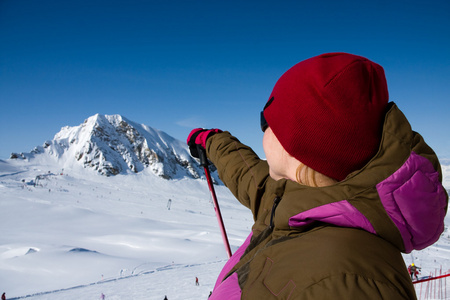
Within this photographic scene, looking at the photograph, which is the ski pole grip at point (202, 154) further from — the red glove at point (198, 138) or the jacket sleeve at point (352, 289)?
the jacket sleeve at point (352, 289)

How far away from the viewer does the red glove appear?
8.46 ft

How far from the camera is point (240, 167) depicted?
87.4 inches

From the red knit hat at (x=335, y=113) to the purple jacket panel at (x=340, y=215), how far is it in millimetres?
242

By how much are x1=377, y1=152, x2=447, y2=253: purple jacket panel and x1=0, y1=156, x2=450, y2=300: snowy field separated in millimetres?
14266

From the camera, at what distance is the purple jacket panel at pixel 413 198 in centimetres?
84

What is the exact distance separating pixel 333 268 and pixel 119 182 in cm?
6752

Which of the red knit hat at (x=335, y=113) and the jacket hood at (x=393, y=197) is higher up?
the red knit hat at (x=335, y=113)

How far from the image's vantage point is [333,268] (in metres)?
0.74

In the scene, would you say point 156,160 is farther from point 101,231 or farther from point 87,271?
point 87,271

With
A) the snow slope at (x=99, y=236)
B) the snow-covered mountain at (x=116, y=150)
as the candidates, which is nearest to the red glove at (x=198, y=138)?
the snow slope at (x=99, y=236)

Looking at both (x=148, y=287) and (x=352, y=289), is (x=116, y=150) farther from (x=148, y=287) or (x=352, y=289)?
(x=352, y=289)

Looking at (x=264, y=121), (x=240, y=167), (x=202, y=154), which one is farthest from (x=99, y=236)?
(x=264, y=121)

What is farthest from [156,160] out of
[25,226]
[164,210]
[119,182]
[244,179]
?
[244,179]

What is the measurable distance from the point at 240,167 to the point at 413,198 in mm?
1445
